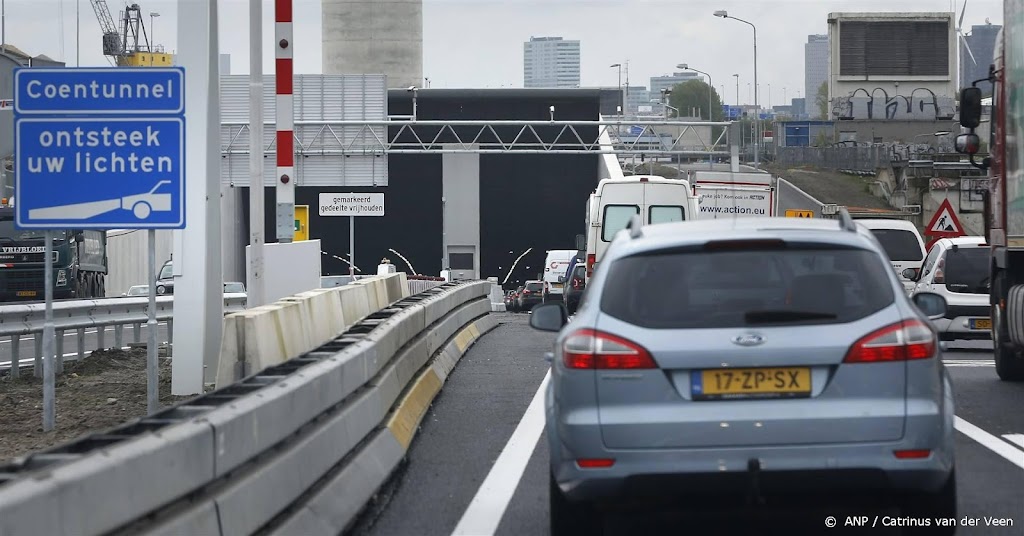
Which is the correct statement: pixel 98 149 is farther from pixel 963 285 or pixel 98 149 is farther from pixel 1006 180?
pixel 963 285

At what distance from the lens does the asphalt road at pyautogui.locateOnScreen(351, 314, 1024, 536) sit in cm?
746

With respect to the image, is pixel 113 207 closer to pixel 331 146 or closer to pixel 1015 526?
pixel 1015 526

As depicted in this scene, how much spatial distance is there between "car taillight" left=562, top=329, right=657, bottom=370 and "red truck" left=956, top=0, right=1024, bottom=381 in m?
8.10

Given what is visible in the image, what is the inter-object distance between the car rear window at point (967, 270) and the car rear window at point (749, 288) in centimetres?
1450

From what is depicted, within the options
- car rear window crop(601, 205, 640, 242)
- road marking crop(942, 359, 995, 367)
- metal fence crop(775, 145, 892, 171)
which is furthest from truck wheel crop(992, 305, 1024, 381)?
metal fence crop(775, 145, 892, 171)

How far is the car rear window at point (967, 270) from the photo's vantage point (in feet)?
66.7

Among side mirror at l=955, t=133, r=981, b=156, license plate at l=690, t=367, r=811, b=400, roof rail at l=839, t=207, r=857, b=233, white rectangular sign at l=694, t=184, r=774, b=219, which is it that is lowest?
license plate at l=690, t=367, r=811, b=400

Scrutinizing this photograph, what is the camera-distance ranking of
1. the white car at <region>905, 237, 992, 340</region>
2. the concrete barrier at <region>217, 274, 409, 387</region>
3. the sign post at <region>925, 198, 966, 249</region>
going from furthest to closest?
the sign post at <region>925, 198, 966, 249</region>
the white car at <region>905, 237, 992, 340</region>
the concrete barrier at <region>217, 274, 409, 387</region>

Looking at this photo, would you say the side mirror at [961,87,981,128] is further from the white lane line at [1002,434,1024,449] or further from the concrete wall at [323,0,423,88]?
the concrete wall at [323,0,423,88]

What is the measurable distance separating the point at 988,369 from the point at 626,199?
12.6 meters

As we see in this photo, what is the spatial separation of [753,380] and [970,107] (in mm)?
9311

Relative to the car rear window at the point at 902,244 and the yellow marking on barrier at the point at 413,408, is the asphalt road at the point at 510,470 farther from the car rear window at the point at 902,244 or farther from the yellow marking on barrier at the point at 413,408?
the car rear window at the point at 902,244

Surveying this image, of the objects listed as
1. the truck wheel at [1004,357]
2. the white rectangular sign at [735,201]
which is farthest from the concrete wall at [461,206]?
the truck wheel at [1004,357]

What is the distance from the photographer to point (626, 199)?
28812 millimetres
